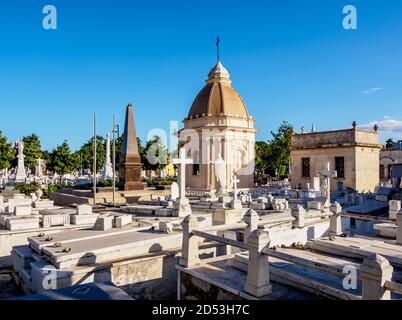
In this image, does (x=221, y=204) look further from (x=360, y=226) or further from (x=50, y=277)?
(x=50, y=277)

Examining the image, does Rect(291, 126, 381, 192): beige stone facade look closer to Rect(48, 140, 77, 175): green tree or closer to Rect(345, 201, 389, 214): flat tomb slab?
Rect(345, 201, 389, 214): flat tomb slab

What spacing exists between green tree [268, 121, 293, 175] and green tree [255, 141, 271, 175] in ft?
10.8

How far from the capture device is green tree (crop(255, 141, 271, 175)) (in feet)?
191

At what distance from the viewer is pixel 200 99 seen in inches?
1431

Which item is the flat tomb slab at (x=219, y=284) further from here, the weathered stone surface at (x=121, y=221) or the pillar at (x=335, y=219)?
the pillar at (x=335, y=219)

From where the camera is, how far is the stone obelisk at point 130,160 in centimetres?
2330

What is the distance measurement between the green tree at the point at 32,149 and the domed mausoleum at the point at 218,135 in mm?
22288

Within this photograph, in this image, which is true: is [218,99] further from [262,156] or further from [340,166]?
[262,156]

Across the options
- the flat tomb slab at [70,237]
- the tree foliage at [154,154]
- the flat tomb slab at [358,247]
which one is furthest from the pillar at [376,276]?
the tree foliage at [154,154]

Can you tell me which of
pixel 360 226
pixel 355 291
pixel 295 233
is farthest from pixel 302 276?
pixel 360 226

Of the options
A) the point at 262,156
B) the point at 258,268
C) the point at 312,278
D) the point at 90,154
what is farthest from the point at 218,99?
the point at 90,154

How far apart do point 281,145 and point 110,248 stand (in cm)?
4797

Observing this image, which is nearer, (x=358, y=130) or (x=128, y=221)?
(x=128, y=221)
